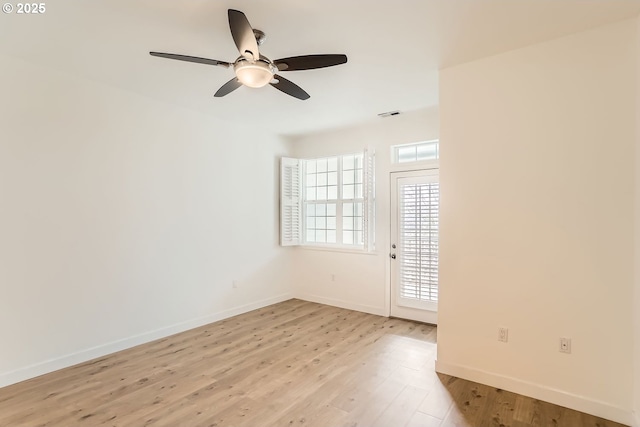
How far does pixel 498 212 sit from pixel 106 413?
3298mm

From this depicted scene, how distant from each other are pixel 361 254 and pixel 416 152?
5.33ft

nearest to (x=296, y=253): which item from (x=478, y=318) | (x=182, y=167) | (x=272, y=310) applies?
(x=272, y=310)

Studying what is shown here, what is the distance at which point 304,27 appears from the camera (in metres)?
2.32

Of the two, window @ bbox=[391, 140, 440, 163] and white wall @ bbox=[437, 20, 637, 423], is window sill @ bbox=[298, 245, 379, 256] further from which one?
white wall @ bbox=[437, 20, 637, 423]

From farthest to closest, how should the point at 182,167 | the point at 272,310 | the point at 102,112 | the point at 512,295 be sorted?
1. the point at 272,310
2. the point at 182,167
3. the point at 102,112
4. the point at 512,295

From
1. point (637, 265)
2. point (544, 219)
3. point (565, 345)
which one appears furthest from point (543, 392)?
point (544, 219)

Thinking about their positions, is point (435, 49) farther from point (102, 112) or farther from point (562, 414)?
point (102, 112)

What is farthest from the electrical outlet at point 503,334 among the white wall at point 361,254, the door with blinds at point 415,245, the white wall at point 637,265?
the white wall at point 361,254

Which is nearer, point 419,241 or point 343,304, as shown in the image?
point 419,241

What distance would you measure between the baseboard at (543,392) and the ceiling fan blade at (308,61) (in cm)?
263

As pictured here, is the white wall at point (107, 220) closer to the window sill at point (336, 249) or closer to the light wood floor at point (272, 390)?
the light wood floor at point (272, 390)

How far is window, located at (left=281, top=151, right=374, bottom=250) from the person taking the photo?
15.6 ft

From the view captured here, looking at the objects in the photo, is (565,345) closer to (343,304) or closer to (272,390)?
(272,390)

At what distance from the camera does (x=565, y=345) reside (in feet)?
7.89
